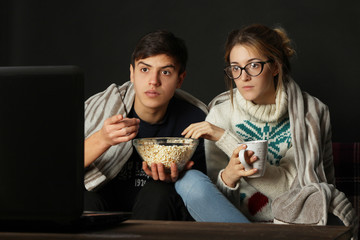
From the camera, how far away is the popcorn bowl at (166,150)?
57.4 inches

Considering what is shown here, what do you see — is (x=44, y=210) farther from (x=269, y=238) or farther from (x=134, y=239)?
(x=269, y=238)

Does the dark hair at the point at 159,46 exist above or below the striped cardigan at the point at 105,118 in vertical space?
above

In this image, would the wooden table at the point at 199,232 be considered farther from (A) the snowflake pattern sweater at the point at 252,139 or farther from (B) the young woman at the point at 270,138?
(A) the snowflake pattern sweater at the point at 252,139

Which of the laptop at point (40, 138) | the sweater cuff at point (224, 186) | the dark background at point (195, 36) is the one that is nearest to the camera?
the laptop at point (40, 138)

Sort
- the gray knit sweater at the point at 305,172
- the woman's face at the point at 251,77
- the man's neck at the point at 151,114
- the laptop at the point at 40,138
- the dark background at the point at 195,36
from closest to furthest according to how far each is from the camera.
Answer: the laptop at the point at 40,138
the gray knit sweater at the point at 305,172
the woman's face at the point at 251,77
the man's neck at the point at 151,114
the dark background at the point at 195,36

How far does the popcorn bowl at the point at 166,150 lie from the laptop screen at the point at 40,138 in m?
0.79

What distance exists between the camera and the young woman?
4.77 ft

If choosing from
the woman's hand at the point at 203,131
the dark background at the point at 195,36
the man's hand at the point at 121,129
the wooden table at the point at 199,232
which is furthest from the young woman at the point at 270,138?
the wooden table at the point at 199,232

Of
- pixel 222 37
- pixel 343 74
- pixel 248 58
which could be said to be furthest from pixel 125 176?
pixel 343 74

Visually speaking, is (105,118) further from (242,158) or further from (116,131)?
(242,158)

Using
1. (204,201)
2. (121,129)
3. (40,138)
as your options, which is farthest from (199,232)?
(121,129)

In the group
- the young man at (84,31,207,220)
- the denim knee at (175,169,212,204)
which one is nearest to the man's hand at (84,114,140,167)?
the young man at (84,31,207,220)

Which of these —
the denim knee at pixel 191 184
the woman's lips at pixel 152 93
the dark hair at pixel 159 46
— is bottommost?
the denim knee at pixel 191 184

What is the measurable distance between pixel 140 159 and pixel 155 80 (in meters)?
0.31
